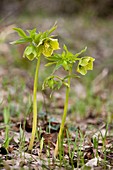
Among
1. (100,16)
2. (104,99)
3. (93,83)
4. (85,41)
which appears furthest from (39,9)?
(104,99)

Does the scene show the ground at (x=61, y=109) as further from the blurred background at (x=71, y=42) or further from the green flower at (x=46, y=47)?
the green flower at (x=46, y=47)

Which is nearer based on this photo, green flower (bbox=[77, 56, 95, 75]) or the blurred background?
green flower (bbox=[77, 56, 95, 75])

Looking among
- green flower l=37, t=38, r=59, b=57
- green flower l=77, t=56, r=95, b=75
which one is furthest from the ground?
green flower l=37, t=38, r=59, b=57

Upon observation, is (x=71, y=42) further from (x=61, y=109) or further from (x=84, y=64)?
(x=84, y=64)

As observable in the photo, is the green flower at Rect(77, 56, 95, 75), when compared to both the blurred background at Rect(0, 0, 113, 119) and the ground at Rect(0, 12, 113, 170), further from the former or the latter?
the blurred background at Rect(0, 0, 113, 119)

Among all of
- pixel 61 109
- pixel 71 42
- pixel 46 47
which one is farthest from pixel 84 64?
pixel 71 42

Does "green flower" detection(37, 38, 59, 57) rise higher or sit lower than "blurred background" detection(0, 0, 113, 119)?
lower

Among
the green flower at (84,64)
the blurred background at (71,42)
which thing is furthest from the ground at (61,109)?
the green flower at (84,64)
